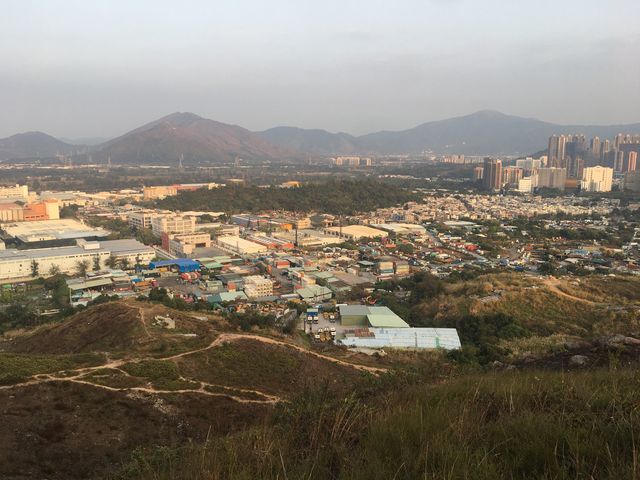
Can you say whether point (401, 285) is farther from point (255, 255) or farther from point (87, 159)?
point (87, 159)

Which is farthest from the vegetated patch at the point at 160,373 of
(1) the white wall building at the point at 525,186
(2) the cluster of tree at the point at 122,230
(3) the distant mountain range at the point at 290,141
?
(3) the distant mountain range at the point at 290,141

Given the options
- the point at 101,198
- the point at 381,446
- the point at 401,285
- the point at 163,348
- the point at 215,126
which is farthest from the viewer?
the point at 215,126

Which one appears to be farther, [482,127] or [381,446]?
[482,127]

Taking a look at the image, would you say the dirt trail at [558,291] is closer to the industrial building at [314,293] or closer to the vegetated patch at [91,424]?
the industrial building at [314,293]

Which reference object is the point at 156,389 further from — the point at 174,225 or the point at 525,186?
the point at 525,186

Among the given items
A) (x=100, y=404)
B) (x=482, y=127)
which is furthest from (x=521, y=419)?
(x=482, y=127)

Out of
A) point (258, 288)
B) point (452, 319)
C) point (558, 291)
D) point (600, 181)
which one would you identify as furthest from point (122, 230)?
point (600, 181)

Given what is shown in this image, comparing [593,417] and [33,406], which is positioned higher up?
[593,417]
